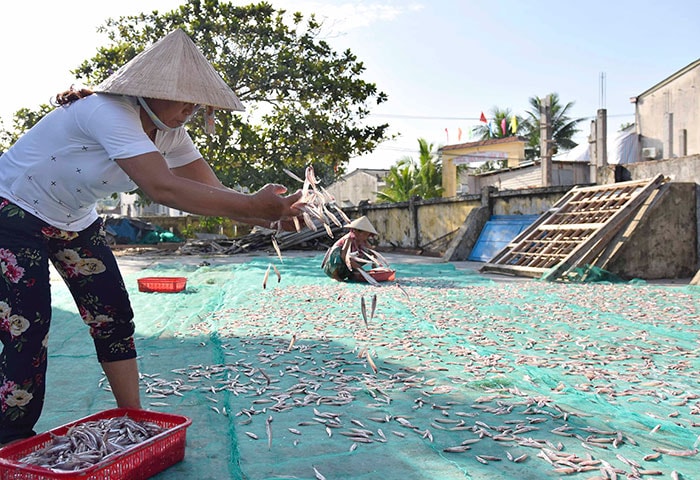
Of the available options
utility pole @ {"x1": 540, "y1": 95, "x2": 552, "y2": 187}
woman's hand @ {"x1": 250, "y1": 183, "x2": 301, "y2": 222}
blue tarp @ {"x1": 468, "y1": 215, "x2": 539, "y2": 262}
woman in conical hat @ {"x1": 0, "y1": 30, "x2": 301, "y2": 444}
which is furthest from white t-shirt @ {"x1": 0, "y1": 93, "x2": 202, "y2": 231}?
utility pole @ {"x1": 540, "y1": 95, "x2": 552, "y2": 187}

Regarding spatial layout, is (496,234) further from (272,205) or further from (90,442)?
(90,442)

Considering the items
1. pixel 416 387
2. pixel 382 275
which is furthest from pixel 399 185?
pixel 416 387

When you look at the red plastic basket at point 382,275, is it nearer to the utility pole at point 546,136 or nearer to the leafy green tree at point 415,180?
the utility pole at point 546,136

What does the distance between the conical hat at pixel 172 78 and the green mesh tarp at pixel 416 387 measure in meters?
1.18

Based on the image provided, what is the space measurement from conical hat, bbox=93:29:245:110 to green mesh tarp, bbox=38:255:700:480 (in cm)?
118

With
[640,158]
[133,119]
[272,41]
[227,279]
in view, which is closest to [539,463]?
[133,119]

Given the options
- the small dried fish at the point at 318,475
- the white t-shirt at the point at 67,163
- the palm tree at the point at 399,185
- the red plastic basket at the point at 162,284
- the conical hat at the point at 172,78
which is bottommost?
the small dried fish at the point at 318,475

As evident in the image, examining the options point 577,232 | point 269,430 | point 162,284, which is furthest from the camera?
point 577,232

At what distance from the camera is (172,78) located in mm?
1807

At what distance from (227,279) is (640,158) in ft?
54.1

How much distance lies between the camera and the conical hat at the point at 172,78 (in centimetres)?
177

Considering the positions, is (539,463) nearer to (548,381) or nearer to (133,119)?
(548,381)

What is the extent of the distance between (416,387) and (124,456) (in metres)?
1.42

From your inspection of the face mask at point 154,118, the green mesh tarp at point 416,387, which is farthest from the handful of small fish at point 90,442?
the face mask at point 154,118
